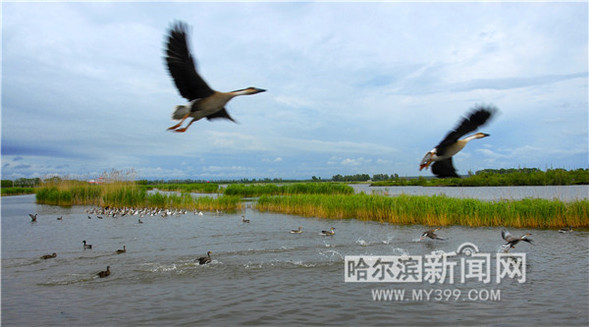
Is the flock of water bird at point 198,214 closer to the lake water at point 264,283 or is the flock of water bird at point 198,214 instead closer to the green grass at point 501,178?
the lake water at point 264,283

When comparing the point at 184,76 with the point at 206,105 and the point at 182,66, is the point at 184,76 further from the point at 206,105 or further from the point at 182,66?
the point at 206,105

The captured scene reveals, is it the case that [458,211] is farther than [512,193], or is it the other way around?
[512,193]

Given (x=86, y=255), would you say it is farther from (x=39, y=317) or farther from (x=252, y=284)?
(x=252, y=284)

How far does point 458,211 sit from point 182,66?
19155mm

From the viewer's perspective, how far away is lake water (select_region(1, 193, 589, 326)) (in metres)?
7.93

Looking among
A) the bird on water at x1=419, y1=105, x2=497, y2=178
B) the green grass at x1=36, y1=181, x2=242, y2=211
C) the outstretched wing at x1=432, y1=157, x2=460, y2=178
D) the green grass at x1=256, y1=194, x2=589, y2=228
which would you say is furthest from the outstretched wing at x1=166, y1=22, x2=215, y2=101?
the green grass at x1=36, y1=181, x2=242, y2=211

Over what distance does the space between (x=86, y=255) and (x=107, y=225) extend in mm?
9138

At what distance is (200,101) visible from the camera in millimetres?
3488

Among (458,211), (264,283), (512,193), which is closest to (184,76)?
(264,283)

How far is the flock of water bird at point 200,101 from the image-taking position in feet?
11.0

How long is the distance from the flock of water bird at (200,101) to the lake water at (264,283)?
4.83m

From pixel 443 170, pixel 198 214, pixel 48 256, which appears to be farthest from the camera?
pixel 198 214

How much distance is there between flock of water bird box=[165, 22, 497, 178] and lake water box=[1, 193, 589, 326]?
483cm

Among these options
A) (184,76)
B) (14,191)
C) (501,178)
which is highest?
(184,76)
